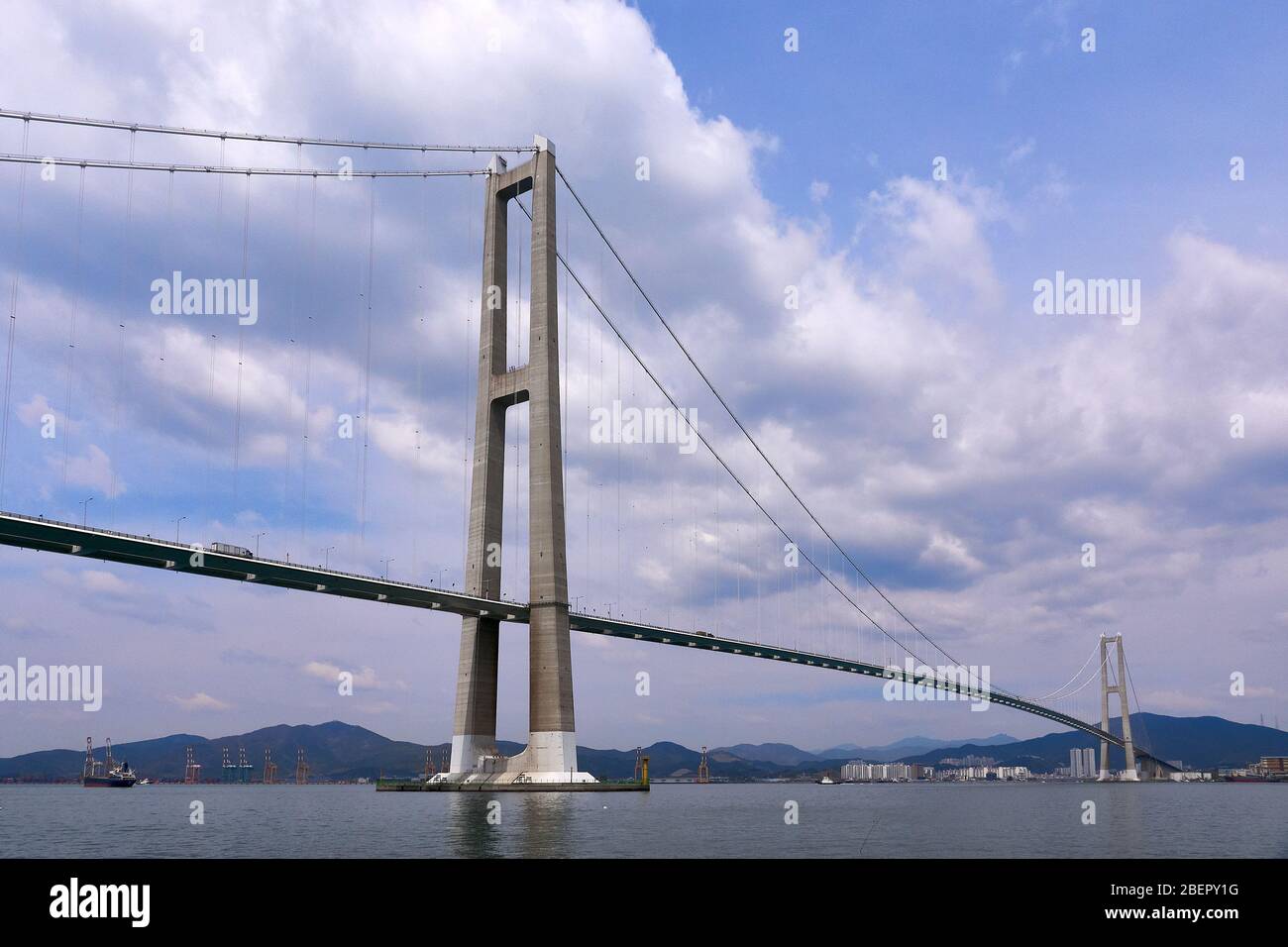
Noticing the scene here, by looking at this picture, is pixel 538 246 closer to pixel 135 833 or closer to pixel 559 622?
pixel 559 622

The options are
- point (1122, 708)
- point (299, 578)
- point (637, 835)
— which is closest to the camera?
point (637, 835)

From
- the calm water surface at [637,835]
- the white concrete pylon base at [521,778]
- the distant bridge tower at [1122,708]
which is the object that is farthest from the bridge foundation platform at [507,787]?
the distant bridge tower at [1122,708]

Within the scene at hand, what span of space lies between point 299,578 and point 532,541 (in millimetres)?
15877

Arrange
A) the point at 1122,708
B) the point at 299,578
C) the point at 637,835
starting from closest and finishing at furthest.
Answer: the point at 637,835
the point at 299,578
the point at 1122,708

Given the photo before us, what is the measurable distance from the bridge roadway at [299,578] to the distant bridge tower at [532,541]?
294 centimetres

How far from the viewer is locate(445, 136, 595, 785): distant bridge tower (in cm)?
7075

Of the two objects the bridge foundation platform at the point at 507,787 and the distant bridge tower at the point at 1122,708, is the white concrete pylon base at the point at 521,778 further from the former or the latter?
the distant bridge tower at the point at 1122,708

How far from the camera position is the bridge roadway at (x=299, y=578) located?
166ft

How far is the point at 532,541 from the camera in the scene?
72375 mm

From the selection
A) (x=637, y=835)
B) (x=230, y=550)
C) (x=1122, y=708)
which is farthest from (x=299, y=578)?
(x=1122, y=708)

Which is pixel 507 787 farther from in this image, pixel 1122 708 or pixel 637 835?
pixel 1122 708

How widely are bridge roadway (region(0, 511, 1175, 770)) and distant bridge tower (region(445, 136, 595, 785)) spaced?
9.64ft
